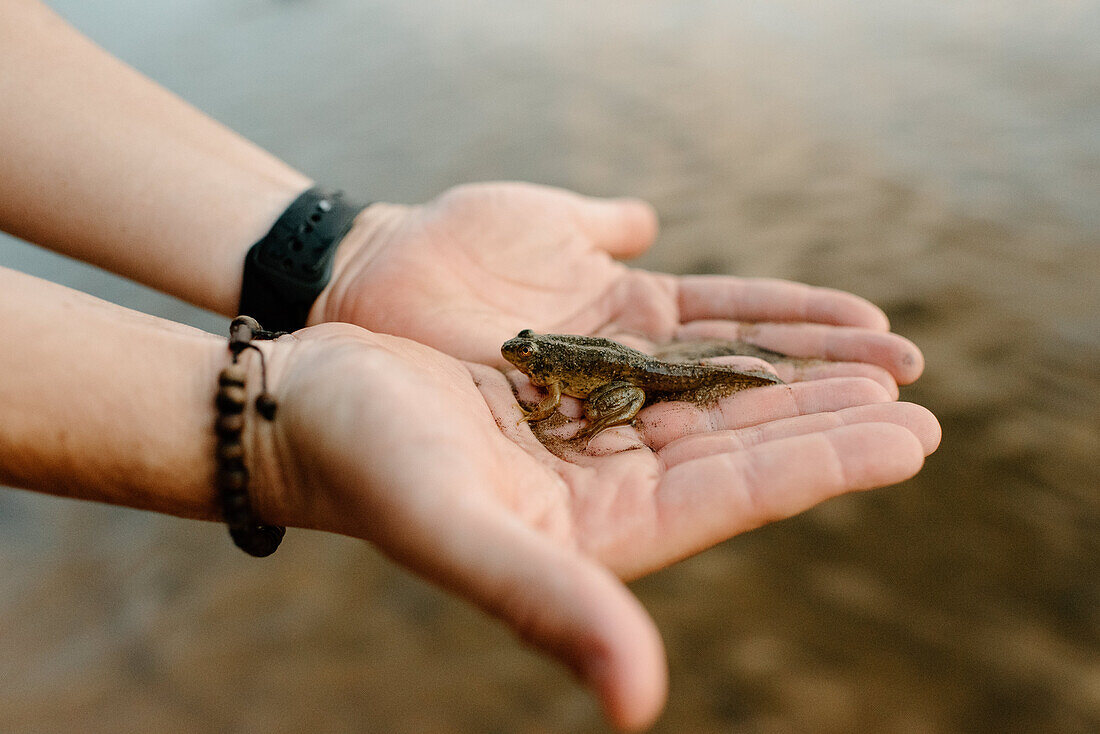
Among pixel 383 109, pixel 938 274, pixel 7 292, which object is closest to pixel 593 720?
pixel 7 292

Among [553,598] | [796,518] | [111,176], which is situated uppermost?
[111,176]

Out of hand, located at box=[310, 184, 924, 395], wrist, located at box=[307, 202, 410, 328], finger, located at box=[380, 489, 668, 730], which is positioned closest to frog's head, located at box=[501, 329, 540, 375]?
hand, located at box=[310, 184, 924, 395]

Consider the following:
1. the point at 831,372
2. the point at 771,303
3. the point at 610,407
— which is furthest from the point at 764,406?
the point at 771,303

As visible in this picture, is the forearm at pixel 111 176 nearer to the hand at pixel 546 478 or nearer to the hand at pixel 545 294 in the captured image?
the hand at pixel 545 294

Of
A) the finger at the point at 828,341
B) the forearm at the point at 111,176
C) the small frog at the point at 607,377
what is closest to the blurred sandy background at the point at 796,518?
the finger at the point at 828,341

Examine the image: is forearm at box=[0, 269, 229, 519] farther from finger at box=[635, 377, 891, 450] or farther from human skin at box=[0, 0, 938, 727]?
finger at box=[635, 377, 891, 450]

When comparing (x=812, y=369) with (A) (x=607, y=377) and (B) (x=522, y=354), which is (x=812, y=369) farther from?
(B) (x=522, y=354)
